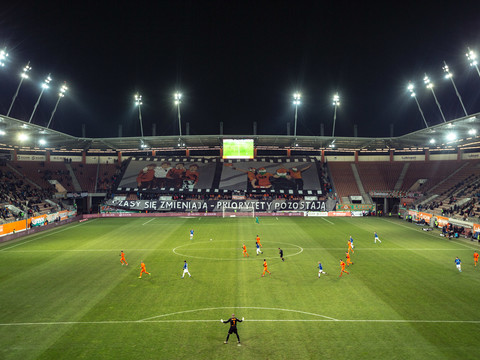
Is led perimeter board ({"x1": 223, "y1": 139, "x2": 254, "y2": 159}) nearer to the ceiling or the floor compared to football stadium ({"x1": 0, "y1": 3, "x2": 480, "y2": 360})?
nearer to the ceiling

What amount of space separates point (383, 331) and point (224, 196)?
53466mm

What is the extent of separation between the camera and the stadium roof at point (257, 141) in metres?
52.6

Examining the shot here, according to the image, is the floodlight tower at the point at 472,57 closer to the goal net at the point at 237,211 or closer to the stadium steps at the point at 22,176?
the goal net at the point at 237,211

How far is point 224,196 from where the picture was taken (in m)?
66.4

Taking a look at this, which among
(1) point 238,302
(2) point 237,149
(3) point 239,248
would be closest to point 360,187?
(2) point 237,149

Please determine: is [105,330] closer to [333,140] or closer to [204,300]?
[204,300]

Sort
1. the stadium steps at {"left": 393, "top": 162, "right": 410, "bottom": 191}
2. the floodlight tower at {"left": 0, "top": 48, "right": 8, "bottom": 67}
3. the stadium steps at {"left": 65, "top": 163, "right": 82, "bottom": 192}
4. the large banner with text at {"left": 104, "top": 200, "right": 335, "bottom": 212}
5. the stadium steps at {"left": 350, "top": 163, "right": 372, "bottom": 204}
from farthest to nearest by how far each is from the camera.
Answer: the stadium steps at {"left": 65, "top": 163, "right": 82, "bottom": 192}, the stadium steps at {"left": 393, "top": 162, "right": 410, "bottom": 191}, the stadium steps at {"left": 350, "top": 163, "right": 372, "bottom": 204}, the large banner with text at {"left": 104, "top": 200, "right": 335, "bottom": 212}, the floodlight tower at {"left": 0, "top": 48, "right": 8, "bottom": 67}

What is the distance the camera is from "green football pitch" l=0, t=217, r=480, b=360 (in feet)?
41.3

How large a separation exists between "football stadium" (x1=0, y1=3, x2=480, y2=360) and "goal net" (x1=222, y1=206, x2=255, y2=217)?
0.37 meters

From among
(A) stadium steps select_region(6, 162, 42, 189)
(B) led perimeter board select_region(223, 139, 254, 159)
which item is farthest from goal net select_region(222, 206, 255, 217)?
(A) stadium steps select_region(6, 162, 42, 189)

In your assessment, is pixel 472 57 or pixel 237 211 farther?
pixel 237 211

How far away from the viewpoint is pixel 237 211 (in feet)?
203

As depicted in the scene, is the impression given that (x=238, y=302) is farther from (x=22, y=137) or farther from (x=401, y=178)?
(x=401, y=178)

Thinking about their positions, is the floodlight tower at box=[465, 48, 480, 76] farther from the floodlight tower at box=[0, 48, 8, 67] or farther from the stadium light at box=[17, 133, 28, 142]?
the stadium light at box=[17, 133, 28, 142]
